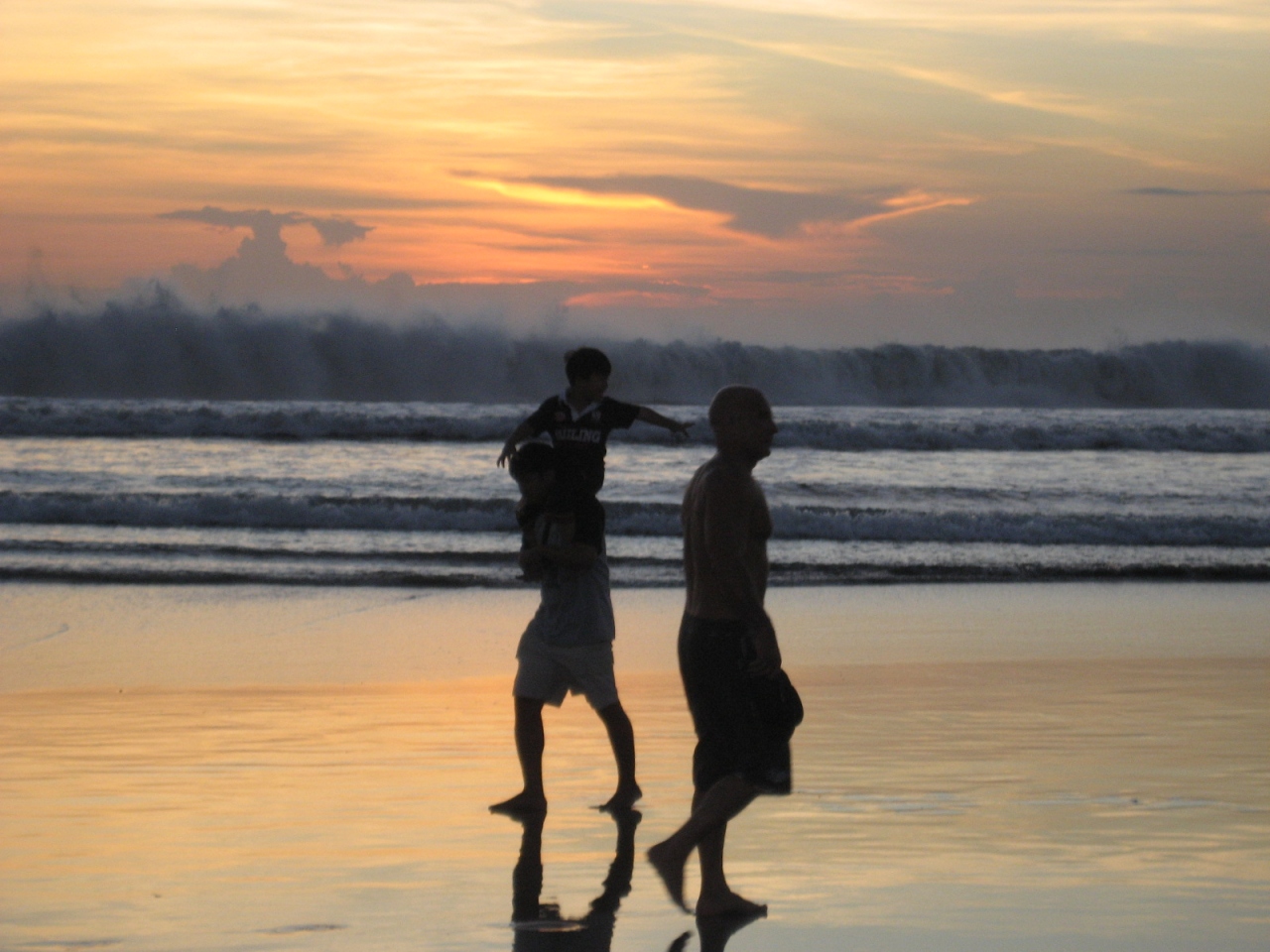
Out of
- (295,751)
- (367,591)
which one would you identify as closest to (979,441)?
(367,591)

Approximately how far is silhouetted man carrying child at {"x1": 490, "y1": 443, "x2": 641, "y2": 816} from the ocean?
803 centimetres

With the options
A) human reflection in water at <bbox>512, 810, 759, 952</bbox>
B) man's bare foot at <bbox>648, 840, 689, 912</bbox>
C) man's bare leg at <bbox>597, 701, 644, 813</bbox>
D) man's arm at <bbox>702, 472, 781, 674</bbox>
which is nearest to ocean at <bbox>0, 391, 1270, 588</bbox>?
man's bare leg at <bbox>597, 701, 644, 813</bbox>

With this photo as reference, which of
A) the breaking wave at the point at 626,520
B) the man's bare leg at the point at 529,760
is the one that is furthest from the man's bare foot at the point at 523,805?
the breaking wave at the point at 626,520

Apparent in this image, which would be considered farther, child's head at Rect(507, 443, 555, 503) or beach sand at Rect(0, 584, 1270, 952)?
child's head at Rect(507, 443, 555, 503)

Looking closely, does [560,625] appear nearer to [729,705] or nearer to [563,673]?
[563,673]

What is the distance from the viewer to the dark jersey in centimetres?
534

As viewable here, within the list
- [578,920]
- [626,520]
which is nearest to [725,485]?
[578,920]

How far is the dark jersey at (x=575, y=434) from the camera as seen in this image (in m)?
5.34

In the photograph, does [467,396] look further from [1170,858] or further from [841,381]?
[1170,858]

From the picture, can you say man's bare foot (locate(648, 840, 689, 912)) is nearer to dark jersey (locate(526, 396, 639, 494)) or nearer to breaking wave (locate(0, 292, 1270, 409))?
dark jersey (locate(526, 396, 639, 494))

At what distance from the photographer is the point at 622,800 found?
5.41m

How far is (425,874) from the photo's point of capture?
14.8 feet

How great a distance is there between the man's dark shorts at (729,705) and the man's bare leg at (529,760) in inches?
48.9

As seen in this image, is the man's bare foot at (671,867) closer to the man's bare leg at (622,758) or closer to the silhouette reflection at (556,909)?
the silhouette reflection at (556,909)
